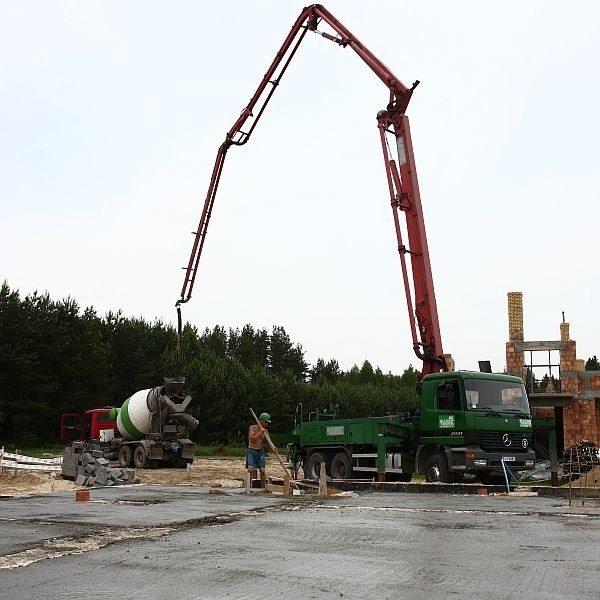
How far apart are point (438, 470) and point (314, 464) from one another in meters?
4.58

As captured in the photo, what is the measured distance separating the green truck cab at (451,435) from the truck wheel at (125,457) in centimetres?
1141

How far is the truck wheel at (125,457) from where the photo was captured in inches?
1214

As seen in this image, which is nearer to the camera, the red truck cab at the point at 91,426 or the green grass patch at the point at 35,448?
the red truck cab at the point at 91,426

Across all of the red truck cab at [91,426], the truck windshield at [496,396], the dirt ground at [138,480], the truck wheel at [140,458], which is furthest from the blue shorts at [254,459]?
the red truck cab at [91,426]

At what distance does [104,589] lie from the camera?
6664mm

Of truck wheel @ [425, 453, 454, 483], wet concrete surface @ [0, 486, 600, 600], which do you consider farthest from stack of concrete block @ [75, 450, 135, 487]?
truck wheel @ [425, 453, 454, 483]

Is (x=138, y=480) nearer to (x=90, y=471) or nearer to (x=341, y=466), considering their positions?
(x=90, y=471)

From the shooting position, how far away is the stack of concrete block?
21.6m

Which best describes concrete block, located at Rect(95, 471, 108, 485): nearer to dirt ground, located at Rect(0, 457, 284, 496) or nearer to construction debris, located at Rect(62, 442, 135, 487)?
construction debris, located at Rect(62, 442, 135, 487)

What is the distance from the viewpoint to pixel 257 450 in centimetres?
1903

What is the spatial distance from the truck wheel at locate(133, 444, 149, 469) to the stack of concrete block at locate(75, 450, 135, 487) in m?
6.25

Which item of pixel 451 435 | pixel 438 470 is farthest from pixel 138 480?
pixel 451 435

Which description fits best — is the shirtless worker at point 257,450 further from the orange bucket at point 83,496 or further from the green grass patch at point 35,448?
the green grass patch at point 35,448

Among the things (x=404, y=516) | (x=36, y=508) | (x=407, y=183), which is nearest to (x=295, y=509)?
(x=404, y=516)
